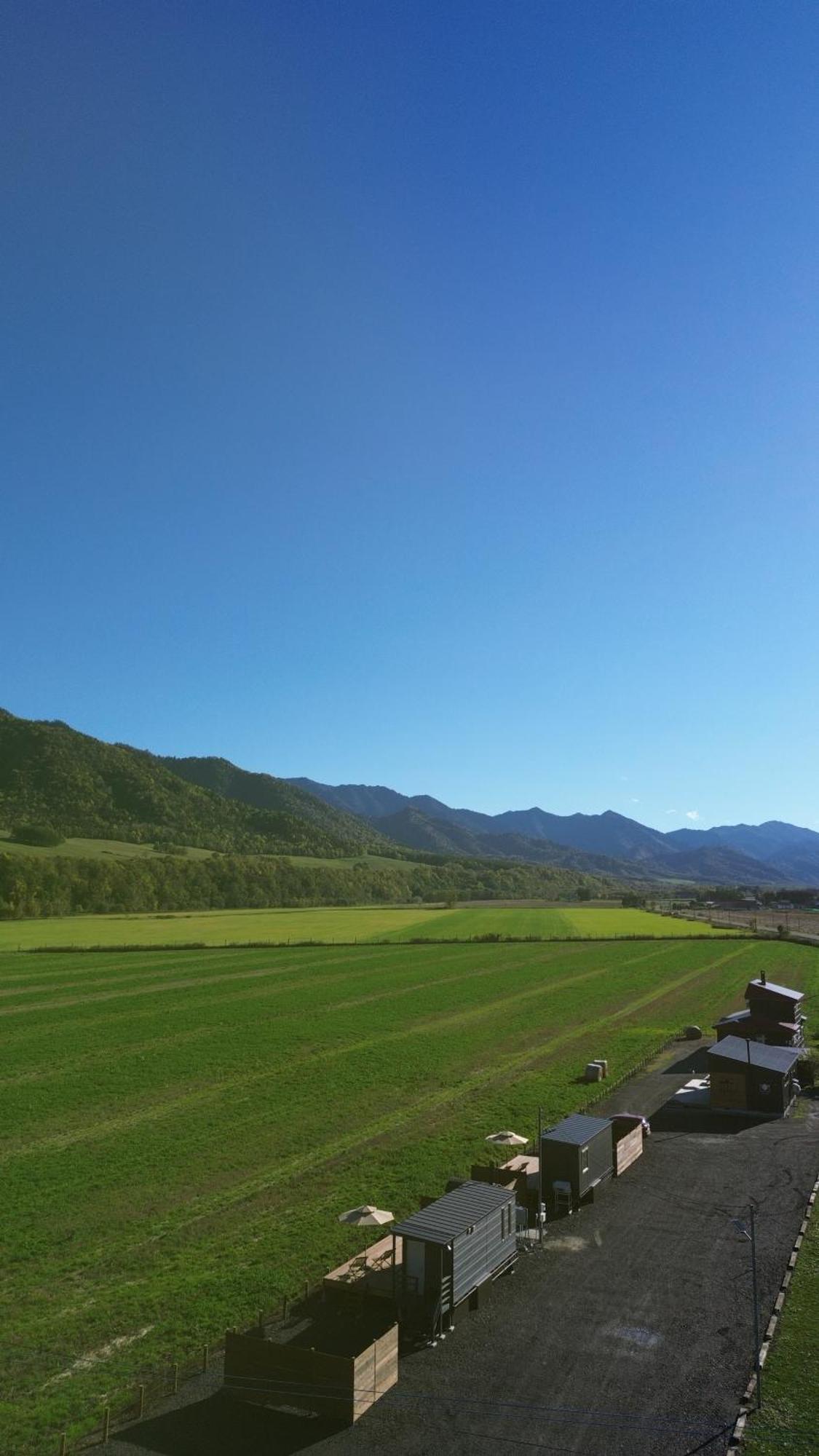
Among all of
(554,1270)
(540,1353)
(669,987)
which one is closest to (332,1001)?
(669,987)

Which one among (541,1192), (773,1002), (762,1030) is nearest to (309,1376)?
(541,1192)

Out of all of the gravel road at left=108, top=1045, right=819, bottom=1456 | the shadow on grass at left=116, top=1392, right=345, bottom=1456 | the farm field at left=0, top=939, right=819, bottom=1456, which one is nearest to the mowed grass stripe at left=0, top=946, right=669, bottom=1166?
the farm field at left=0, top=939, right=819, bottom=1456

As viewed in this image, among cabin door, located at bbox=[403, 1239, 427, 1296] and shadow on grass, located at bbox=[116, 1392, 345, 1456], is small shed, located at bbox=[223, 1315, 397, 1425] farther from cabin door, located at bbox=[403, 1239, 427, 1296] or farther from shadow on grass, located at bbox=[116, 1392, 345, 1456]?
cabin door, located at bbox=[403, 1239, 427, 1296]

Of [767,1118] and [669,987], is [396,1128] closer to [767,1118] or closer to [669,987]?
[767,1118]

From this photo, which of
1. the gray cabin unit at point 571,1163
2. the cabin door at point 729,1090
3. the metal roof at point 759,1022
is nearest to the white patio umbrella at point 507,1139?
the gray cabin unit at point 571,1163

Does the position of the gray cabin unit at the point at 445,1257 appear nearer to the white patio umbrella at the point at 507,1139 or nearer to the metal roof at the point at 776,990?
the white patio umbrella at the point at 507,1139

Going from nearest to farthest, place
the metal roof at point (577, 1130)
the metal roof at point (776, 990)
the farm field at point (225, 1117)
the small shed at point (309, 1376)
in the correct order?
the small shed at point (309, 1376), the farm field at point (225, 1117), the metal roof at point (577, 1130), the metal roof at point (776, 990)
